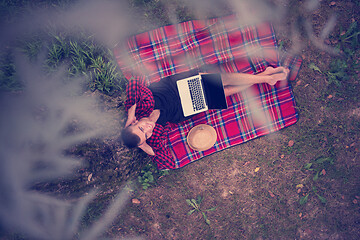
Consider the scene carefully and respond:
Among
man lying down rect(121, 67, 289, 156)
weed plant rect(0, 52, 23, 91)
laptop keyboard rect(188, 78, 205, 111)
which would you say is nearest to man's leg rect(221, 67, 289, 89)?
man lying down rect(121, 67, 289, 156)

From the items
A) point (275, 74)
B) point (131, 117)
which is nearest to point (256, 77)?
point (275, 74)

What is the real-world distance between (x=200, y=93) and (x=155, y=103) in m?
0.74

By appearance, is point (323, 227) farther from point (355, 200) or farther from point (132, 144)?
point (132, 144)

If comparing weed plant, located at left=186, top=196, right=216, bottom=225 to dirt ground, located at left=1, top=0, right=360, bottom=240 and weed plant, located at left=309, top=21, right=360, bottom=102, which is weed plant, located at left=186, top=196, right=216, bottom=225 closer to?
dirt ground, located at left=1, top=0, right=360, bottom=240

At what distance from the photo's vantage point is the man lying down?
282 cm

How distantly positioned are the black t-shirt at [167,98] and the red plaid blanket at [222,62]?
44cm

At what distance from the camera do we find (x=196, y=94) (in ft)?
10.1

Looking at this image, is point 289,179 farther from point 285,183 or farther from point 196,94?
point 196,94

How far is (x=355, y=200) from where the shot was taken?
3436mm

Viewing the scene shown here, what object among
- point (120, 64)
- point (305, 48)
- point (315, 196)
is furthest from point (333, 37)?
point (120, 64)

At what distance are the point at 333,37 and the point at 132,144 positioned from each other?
3943 mm

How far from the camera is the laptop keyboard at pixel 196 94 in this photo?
305cm

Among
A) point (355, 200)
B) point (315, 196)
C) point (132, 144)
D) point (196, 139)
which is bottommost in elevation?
point (355, 200)

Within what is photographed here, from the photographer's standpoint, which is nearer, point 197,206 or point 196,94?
point 196,94
